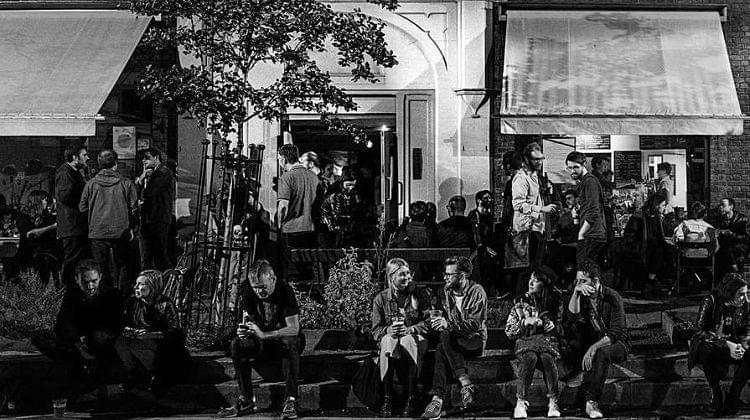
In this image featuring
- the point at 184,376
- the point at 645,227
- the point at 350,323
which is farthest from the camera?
the point at 645,227

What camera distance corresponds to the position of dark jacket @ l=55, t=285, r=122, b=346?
10.1m

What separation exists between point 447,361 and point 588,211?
2.99 metres

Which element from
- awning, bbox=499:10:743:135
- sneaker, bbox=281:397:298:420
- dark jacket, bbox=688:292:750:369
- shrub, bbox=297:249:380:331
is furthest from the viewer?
awning, bbox=499:10:743:135

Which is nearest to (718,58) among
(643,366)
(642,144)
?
(642,144)

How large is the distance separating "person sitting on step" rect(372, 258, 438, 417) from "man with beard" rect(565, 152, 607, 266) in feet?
8.43

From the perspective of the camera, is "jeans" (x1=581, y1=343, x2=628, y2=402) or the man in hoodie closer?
"jeans" (x1=581, y1=343, x2=628, y2=402)

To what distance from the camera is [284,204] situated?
1299 cm

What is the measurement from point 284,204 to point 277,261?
2.18 ft

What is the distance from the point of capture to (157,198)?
12.7m

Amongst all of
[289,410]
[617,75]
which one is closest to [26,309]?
[289,410]

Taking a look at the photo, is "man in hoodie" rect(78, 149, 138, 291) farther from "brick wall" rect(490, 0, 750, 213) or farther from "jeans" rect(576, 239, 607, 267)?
"brick wall" rect(490, 0, 750, 213)

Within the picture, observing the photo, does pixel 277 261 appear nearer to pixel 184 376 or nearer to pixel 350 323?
pixel 350 323

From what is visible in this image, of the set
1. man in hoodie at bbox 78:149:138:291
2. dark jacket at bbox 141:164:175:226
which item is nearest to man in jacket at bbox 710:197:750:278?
dark jacket at bbox 141:164:175:226

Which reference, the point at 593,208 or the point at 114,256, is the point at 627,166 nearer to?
the point at 593,208
